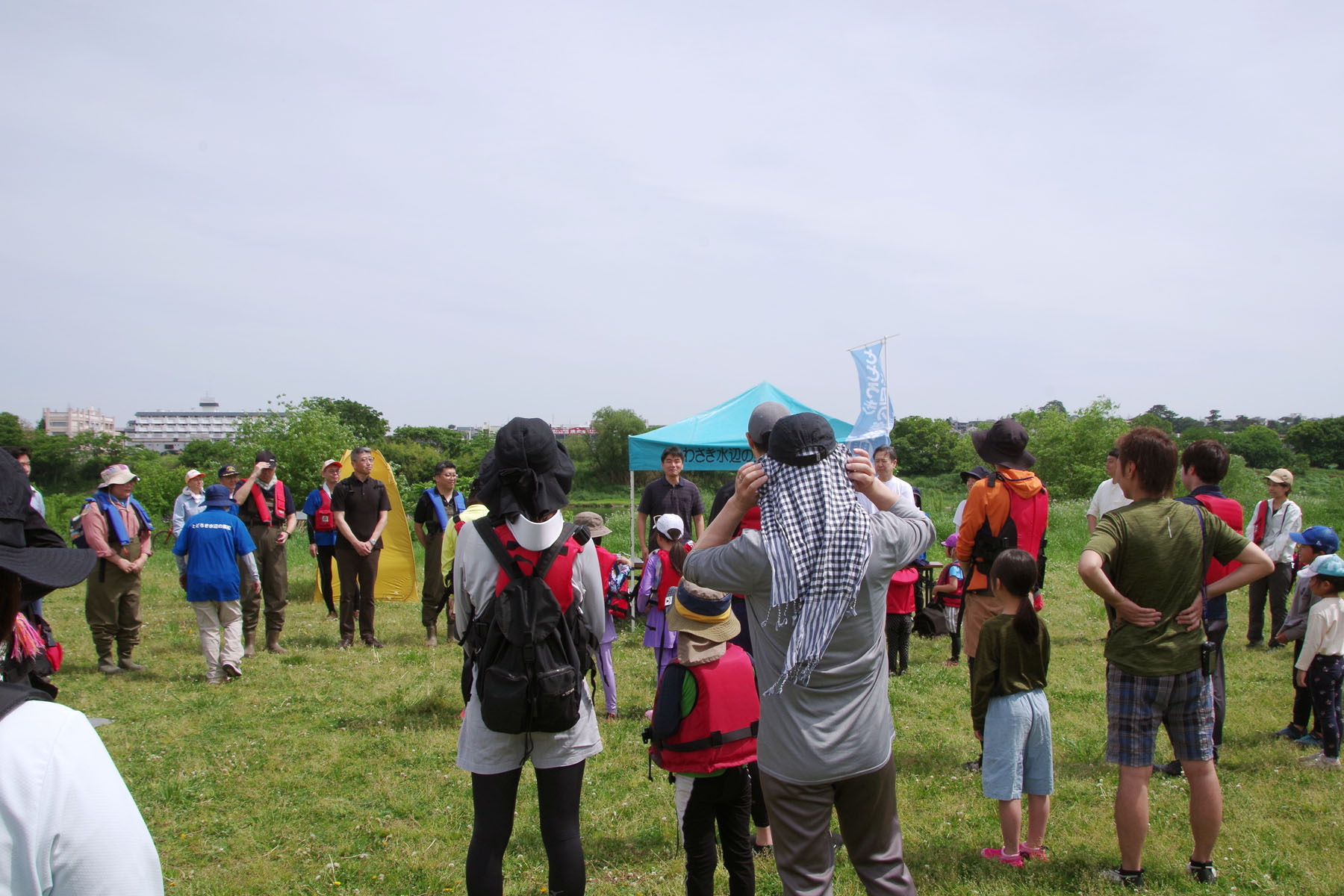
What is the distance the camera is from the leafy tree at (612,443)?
246 ft

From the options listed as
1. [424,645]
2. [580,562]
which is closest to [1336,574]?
[580,562]

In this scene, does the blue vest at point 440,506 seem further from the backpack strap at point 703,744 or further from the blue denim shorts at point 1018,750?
the blue denim shorts at point 1018,750

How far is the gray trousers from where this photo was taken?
2.32 meters

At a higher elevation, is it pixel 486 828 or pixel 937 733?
pixel 486 828

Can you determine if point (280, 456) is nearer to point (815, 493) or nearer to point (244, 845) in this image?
point (244, 845)

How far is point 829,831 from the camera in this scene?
240 cm

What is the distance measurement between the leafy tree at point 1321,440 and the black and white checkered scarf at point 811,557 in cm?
8434

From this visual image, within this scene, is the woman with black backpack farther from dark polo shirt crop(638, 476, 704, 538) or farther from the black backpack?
dark polo shirt crop(638, 476, 704, 538)

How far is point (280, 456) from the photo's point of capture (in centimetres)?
2705

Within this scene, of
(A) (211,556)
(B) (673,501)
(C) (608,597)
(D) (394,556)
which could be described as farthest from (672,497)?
(D) (394,556)

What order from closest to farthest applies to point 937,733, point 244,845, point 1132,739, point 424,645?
point 1132,739, point 244,845, point 937,733, point 424,645

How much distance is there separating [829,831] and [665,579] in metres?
3.11

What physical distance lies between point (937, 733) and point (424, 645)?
17.7 feet

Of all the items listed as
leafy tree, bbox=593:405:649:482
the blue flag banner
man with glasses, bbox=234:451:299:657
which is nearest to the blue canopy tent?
the blue flag banner
